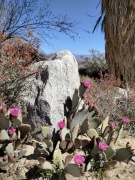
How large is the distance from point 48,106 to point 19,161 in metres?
0.82

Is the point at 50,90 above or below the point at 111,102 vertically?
above

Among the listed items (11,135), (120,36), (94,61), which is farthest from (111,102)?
(94,61)

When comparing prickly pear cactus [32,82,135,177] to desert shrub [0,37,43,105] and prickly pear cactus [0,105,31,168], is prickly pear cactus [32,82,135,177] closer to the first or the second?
prickly pear cactus [0,105,31,168]

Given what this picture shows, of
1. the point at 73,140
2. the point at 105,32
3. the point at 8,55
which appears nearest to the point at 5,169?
the point at 73,140

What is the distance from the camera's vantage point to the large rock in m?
3.79

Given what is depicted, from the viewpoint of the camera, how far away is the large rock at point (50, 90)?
3.79 metres

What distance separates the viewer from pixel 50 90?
12.8 ft

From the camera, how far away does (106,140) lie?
3.64 metres

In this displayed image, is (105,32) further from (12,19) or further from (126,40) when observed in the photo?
(12,19)

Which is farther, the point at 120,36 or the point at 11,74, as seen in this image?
the point at 120,36

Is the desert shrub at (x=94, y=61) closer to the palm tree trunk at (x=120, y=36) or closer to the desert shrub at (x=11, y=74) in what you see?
the palm tree trunk at (x=120, y=36)

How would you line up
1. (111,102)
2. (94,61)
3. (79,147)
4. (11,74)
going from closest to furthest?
(79,147), (11,74), (111,102), (94,61)

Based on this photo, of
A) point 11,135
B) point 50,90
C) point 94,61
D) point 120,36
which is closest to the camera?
point 11,135

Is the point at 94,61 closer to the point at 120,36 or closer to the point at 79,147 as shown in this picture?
the point at 120,36
